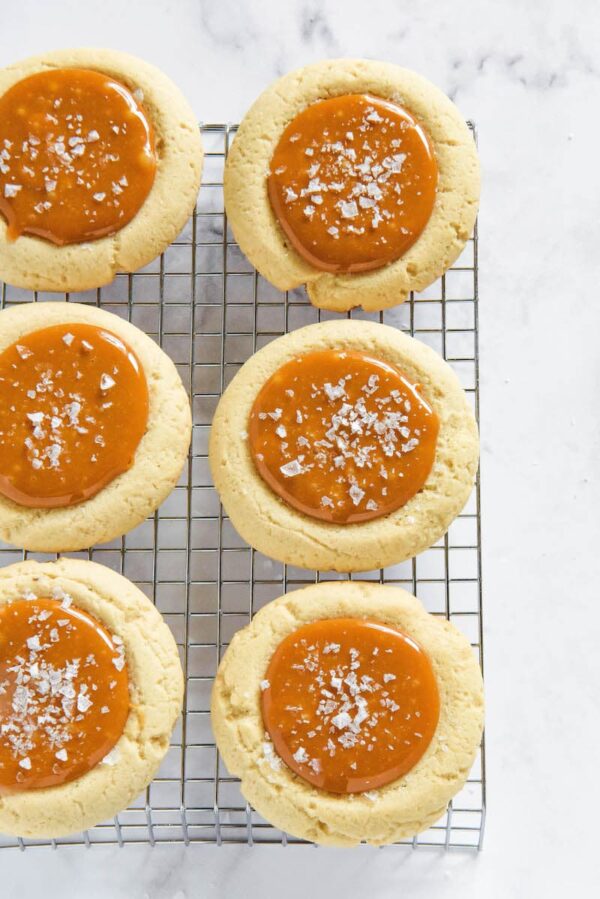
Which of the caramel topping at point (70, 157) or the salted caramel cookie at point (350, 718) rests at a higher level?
the caramel topping at point (70, 157)

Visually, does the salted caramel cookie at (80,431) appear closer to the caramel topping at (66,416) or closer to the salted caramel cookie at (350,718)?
the caramel topping at (66,416)

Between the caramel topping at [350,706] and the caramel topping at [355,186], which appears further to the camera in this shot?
the caramel topping at [355,186]

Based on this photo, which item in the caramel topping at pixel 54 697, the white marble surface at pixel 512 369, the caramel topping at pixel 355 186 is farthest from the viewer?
the white marble surface at pixel 512 369

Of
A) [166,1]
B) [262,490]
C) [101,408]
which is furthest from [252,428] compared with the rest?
[166,1]

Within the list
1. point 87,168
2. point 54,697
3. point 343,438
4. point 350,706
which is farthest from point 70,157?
point 350,706

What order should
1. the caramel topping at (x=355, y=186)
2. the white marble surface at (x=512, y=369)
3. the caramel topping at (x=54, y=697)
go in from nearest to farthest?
the caramel topping at (x=54, y=697) → the caramel topping at (x=355, y=186) → the white marble surface at (x=512, y=369)

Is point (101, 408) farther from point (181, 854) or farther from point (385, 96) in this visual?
point (181, 854)

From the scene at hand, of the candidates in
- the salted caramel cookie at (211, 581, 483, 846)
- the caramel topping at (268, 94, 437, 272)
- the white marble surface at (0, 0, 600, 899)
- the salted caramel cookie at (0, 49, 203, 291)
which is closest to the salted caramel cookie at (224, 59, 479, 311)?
the caramel topping at (268, 94, 437, 272)

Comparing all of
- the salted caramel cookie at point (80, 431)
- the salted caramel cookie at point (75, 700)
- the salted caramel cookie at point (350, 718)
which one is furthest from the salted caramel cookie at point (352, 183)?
the salted caramel cookie at point (75, 700)
